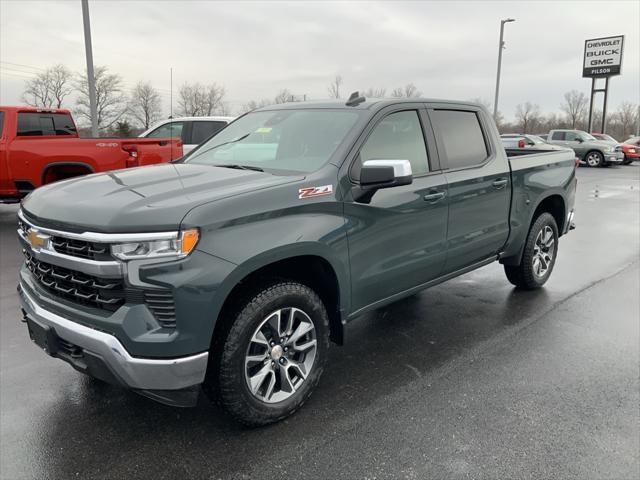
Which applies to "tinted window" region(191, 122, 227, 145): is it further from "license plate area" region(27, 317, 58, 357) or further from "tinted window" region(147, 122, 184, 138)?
"license plate area" region(27, 317, 58, 357)

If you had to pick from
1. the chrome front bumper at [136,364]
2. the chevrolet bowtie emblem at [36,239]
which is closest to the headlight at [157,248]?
the chrome front bumper at [136,364]

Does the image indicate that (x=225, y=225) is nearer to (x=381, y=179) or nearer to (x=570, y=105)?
(x=381, y=179)

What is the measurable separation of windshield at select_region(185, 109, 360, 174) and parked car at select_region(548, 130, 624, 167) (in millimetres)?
25626

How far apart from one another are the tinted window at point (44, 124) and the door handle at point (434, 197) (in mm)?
8034

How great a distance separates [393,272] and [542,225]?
8.19 ft

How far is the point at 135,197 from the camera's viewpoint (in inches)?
107

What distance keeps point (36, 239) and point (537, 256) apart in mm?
4663

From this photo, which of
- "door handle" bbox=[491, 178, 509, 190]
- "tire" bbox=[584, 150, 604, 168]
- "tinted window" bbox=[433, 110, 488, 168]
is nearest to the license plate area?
"tinted window" bbox=[433, 110, 488, 168]

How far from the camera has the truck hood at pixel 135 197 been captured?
2.50 m

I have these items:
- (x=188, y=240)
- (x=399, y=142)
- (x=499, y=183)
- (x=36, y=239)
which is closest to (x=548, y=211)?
(x=499, y=183)

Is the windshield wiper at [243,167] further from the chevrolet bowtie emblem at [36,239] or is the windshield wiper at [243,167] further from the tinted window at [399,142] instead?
the chevrolet bowtie emblem at [36,239]

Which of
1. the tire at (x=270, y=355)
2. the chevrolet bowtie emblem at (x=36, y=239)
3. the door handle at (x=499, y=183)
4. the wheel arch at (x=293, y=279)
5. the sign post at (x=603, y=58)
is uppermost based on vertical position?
the sign post at (x=603, y=58)

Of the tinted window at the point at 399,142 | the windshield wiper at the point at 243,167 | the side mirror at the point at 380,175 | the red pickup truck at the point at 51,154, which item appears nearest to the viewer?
the side mirror at the point at 380,175

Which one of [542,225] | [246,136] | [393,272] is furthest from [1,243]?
[542,225]
